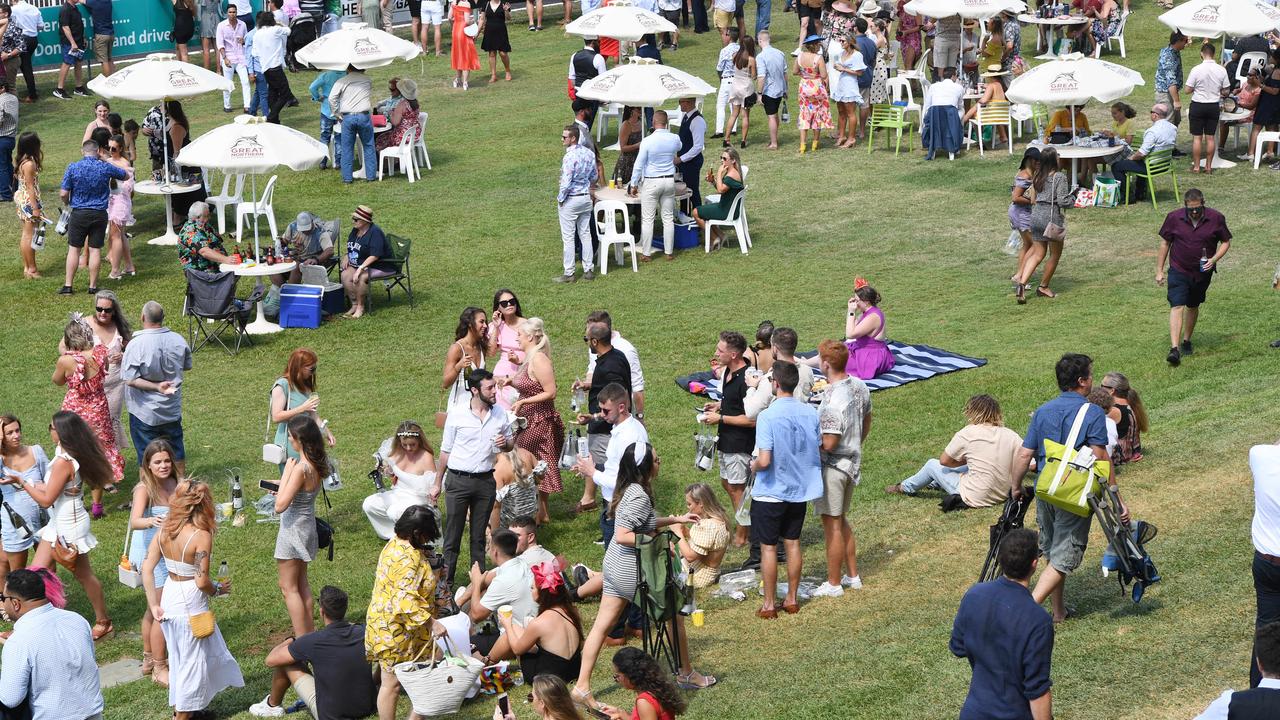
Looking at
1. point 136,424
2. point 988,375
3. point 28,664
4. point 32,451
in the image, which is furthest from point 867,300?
point 28,664

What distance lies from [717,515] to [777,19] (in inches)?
940

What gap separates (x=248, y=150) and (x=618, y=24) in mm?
7808

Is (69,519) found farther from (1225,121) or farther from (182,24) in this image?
(182,24)

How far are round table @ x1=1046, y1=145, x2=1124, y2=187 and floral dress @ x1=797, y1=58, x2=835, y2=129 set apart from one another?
4376mm

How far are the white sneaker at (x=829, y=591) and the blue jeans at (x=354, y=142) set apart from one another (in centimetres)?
1408

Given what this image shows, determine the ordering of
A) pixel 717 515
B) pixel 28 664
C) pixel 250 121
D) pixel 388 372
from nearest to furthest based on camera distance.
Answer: pixel 28 664
pixel 717 515
pixel 388 372
pixel 250 121

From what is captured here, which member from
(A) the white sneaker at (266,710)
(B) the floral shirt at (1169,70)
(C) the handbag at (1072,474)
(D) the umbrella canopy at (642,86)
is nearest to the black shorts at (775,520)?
(C) the handbag at (1072,474)

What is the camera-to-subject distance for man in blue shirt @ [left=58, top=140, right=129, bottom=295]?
1750 centimetres

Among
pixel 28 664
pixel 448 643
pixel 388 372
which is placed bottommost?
pixel 388 372

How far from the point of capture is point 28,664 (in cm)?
734

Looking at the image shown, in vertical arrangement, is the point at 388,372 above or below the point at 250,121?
below

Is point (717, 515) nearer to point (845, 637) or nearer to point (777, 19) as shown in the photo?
point (845, 637)

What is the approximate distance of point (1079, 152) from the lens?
19828 millimetres

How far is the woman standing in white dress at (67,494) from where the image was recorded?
33.2ft
